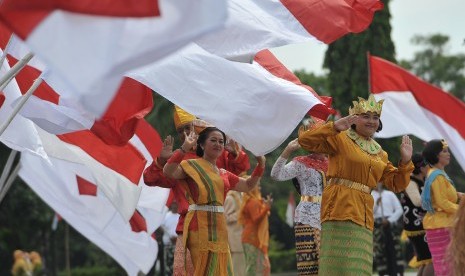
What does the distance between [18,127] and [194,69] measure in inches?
88.8

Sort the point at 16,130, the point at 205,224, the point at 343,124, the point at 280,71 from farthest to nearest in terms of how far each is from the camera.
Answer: the point at 16,130 → the point at 280,71 → the point at 205,224 → the point at 343,124

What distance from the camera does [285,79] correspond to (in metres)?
9.63

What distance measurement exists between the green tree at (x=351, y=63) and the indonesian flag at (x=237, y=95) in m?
23.0

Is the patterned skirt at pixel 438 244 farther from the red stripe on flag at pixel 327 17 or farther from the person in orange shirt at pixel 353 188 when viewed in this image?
the red stripe on flag at pixel 327 17

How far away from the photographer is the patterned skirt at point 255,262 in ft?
51.9

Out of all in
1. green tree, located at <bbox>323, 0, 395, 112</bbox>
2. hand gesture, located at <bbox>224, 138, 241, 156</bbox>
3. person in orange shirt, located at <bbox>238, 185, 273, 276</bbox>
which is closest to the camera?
hand gesture, located at <bbox>224, 138, 241, 156</bbox>

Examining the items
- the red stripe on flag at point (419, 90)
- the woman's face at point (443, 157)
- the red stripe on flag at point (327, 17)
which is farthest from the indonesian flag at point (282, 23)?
the red stripe on flag at point (419, 90)

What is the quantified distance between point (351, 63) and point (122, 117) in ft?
80.2

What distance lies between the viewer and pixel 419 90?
1471 centimetres

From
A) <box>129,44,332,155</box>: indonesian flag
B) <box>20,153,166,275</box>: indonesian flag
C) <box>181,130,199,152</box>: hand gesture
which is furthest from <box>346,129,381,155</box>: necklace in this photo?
<box>20,153,166,275</box>: indonesian flag

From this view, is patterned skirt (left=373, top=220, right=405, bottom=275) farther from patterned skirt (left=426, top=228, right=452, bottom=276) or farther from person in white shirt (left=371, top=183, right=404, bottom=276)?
patterned skirt (left=426, top=228, right=452, bottom=276)

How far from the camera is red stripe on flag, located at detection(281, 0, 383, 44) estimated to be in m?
9.31

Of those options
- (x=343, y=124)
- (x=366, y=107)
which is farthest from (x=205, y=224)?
(x=366, y=107)

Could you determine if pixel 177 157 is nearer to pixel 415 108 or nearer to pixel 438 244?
pixel 438 244
